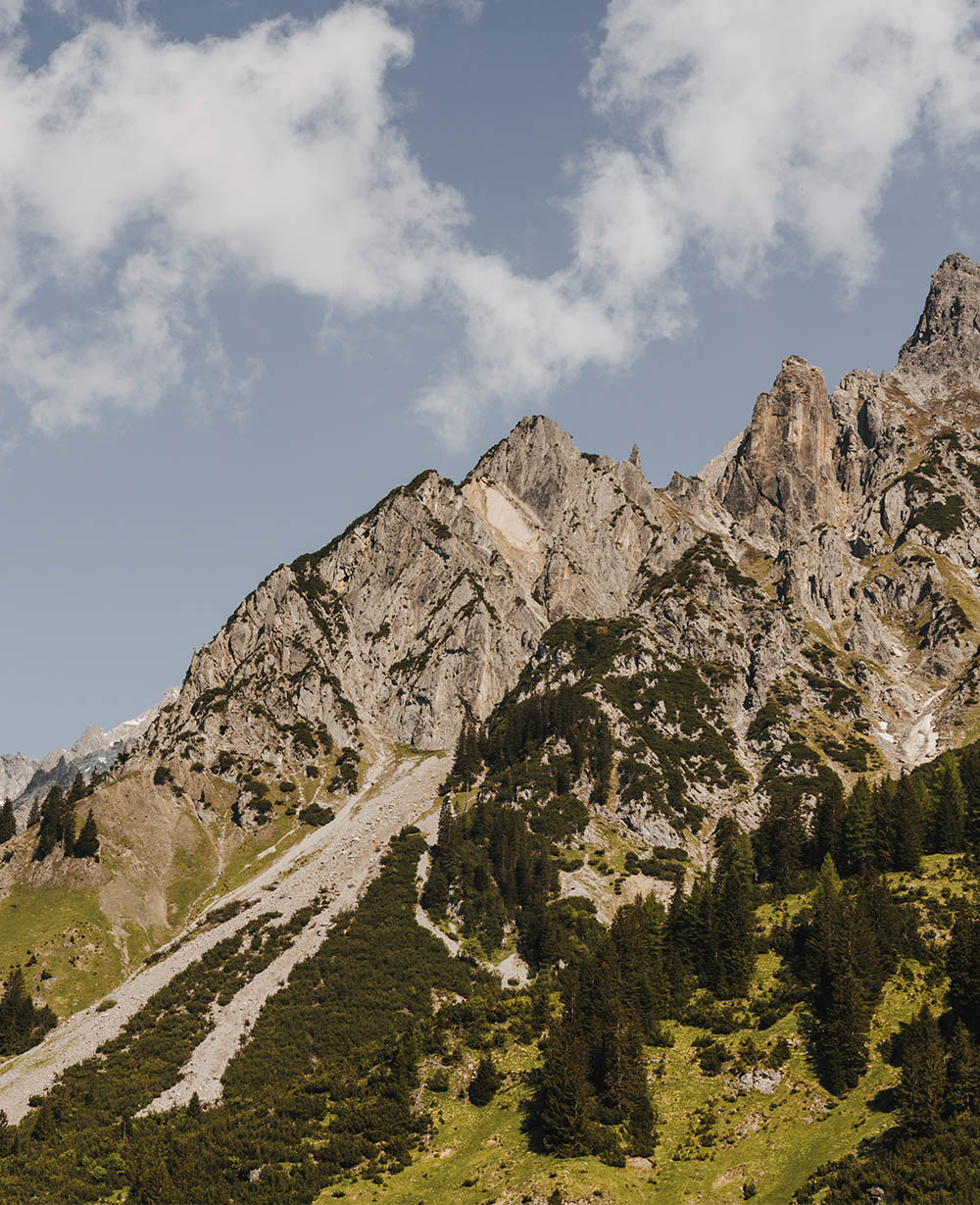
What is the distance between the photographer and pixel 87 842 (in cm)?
15838

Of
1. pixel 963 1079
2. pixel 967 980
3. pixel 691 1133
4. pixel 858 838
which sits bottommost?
pixel 691 1133

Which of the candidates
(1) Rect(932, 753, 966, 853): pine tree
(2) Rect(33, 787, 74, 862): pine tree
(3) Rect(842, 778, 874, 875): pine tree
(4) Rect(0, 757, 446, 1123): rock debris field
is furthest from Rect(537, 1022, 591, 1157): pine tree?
(2) Rect(33, 787, 74, 862): pine tree

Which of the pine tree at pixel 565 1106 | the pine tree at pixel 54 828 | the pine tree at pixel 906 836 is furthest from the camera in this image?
the pine tree at pixel 54 828

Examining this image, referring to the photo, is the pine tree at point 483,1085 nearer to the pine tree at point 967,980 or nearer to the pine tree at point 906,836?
the pine tree at point 967,980

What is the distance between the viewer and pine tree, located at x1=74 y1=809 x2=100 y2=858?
15738 centimetres

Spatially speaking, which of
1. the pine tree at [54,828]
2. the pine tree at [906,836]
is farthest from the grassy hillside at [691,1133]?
the pine tree at [54,828]

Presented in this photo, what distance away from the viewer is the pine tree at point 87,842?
516 feet

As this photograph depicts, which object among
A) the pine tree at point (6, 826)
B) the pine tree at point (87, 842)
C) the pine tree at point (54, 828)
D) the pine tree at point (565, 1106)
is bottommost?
the pine tree at point (565, 1106)

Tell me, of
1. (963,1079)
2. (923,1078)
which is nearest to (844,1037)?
(923,1078)

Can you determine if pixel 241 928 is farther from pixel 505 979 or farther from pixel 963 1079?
pixel 963 1079

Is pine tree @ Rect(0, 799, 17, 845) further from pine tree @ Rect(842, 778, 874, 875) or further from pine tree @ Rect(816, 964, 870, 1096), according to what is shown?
pine tree @ Rect(816, 964, 870, 1096)

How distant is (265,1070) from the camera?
342ft

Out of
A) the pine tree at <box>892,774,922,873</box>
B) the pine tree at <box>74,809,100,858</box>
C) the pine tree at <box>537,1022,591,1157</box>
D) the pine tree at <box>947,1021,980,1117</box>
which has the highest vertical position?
the pine tree at <box>74,809,100,858</box>

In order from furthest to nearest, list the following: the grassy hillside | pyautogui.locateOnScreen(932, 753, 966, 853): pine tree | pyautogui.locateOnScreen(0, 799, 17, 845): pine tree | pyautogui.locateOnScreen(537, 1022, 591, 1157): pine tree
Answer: pyautogui.locateOnScreen(0, 799, 17, 845): pine tree → pyautogui.locateOnScreen(932, 753, 966, 853): pine tree → pyautogui.locateOnScreen(537, 1022, 591, 1157): pine tree → the grassy hillside
